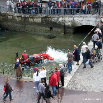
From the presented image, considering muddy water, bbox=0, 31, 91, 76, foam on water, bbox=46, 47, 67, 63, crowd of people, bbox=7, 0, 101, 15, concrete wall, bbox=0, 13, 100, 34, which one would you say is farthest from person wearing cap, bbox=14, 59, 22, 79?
concrete wall, bbox=0, 13, 100, 34

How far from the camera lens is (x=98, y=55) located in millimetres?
13555

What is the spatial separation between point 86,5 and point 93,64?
10.1 metres

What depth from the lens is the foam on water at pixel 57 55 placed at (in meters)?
16.5

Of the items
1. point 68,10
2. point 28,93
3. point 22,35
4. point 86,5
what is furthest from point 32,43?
point 28,93

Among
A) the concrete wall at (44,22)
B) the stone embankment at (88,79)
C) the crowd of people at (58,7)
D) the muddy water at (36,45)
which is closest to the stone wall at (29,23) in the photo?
the concrete wall at (44,22)

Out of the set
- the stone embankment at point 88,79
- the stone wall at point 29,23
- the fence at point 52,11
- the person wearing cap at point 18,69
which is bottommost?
the stone embankment at point 88,79

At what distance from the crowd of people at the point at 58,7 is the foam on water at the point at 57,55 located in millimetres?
5570

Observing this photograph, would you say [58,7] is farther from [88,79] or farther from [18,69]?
[88,79]

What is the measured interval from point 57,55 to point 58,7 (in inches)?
295

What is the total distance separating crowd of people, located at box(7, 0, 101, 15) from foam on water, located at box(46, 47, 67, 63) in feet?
18.3

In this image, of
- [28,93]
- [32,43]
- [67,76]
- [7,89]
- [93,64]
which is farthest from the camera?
[32,43]

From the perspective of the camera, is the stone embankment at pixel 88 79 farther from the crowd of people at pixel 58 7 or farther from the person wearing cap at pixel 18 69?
the crowd of people at pixel 58 7

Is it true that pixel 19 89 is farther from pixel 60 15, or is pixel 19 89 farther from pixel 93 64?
pixel 60 15

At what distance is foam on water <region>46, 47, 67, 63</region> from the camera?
1654cm
